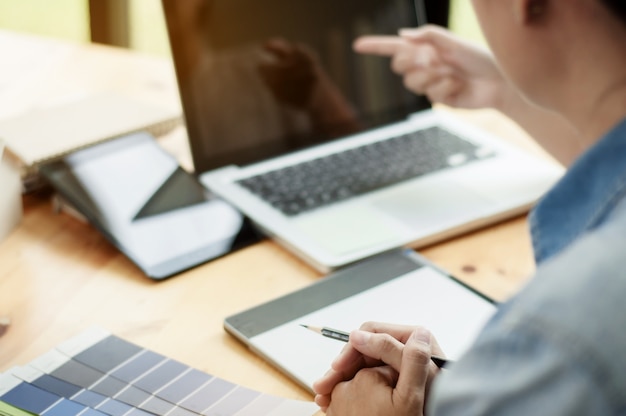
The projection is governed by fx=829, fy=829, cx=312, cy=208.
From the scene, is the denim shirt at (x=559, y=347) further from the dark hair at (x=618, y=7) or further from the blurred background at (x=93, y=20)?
the blurred background at (x=93, y=20)

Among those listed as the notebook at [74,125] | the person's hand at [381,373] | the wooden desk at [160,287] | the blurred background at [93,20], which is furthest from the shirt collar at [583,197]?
the blurred background at [93,20]

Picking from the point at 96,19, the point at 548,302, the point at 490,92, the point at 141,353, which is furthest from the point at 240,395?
the point at 96,19

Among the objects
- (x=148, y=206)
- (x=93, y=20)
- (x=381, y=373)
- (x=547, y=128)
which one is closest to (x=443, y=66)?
(x=547, y=128)

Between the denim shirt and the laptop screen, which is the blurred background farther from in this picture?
the denim shirt

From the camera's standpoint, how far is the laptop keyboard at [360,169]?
3.51ft

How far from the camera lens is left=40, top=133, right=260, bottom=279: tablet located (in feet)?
3.23

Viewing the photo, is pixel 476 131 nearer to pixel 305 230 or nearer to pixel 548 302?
pixel 305 230

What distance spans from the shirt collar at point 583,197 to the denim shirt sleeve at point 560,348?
0.06 metres

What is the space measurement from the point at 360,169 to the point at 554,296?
72 centimetres

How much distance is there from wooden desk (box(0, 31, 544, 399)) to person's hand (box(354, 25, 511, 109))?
0.20 m

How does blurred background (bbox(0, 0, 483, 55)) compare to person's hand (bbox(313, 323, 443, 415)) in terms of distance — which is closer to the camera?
person's hand (bbox(313, 323, 443, 415))

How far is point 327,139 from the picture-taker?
47.2 inches

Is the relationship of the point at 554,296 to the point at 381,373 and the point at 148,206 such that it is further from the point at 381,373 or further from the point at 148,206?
the point at 148,206

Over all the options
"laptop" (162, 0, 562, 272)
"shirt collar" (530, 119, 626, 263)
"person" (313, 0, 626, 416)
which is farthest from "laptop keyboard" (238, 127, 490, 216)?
"shirt collar" (530, 119, 626, 263)
